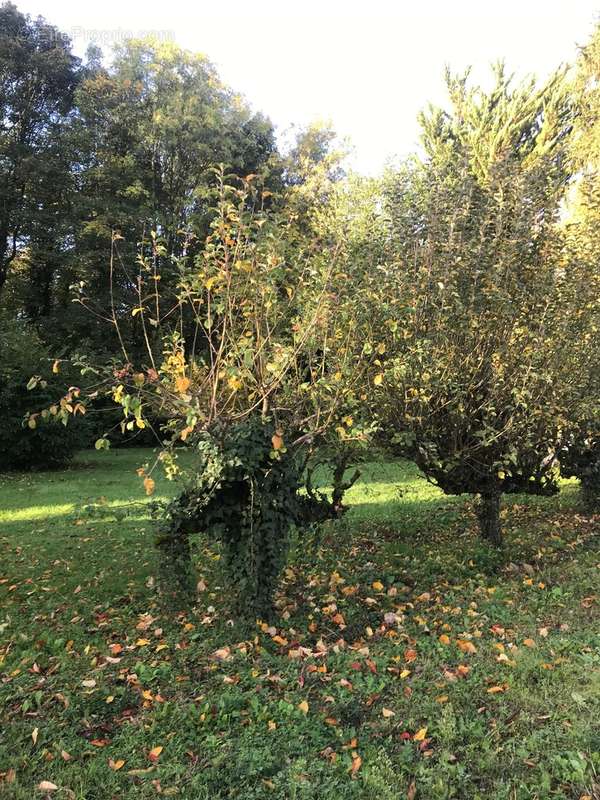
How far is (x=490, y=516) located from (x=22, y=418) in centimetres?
→ 1093

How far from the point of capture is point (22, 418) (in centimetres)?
1285

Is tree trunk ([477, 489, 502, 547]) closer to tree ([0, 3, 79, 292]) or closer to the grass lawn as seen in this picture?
the grass lawn

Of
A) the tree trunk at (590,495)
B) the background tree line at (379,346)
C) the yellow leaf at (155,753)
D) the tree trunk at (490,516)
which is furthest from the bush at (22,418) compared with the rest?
the yellow leaf at (155,753)

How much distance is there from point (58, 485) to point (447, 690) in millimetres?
9654

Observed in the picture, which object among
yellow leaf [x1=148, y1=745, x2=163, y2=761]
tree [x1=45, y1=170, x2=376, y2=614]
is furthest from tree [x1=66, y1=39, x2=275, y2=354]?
yellow leaf [x1=148, y1=745, x2=163, y2=761]

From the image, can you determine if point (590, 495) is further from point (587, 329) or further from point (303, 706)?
point (303, 706)

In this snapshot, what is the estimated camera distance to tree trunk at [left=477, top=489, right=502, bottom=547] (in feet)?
19.5

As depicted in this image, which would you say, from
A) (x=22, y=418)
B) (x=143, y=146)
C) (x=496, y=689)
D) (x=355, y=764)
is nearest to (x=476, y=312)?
(x=496, y=689)

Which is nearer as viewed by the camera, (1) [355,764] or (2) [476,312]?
(1) [355,764]

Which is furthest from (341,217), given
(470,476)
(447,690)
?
(447,690)

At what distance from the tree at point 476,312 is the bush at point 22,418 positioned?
10091 mm

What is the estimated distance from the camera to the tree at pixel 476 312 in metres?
4.73

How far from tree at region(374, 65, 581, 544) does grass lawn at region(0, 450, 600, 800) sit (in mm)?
1239

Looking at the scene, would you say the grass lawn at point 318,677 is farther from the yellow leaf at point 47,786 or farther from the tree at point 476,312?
the tree at point 476,312
